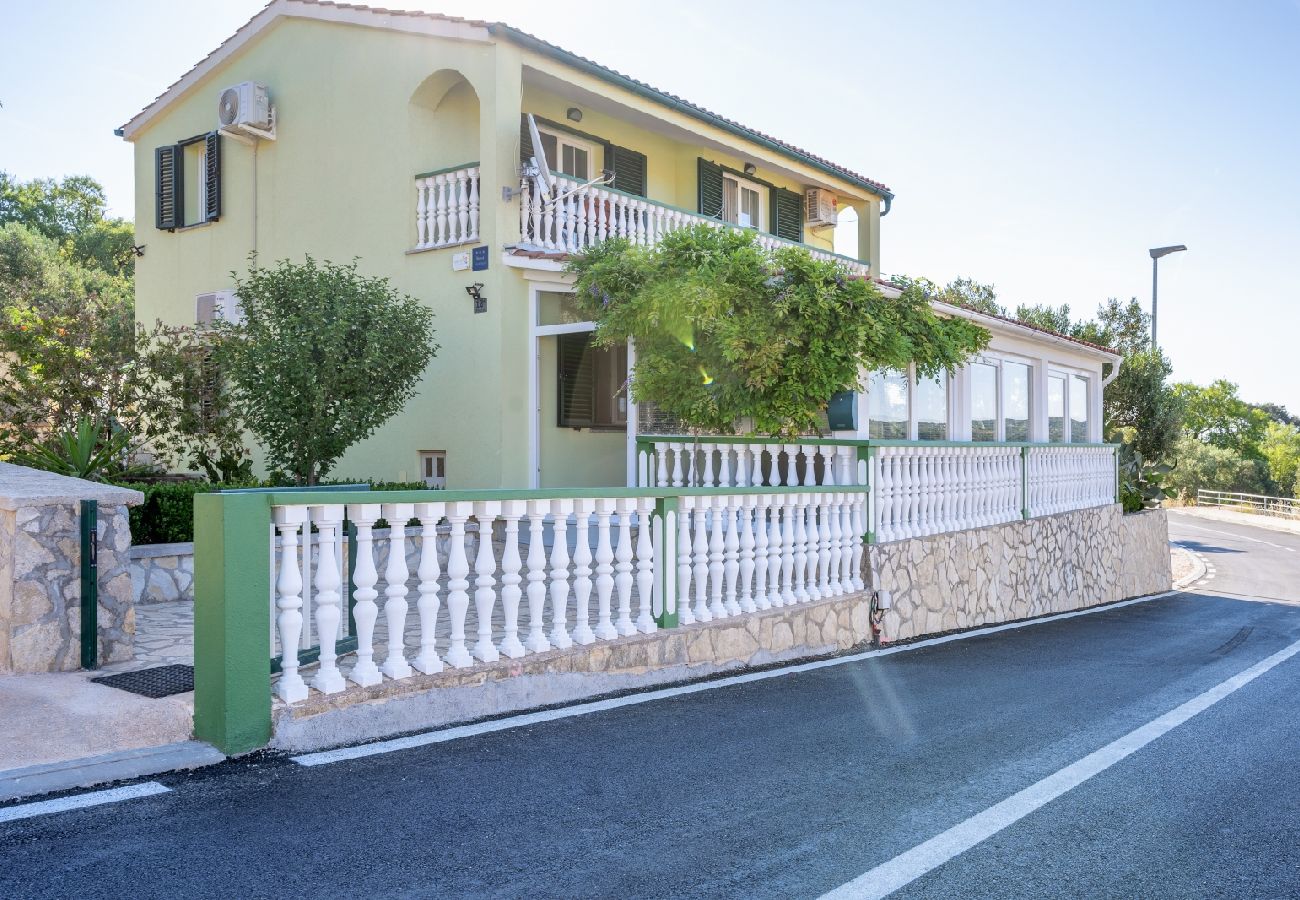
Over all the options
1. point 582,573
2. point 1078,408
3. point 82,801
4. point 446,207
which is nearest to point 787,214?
point 1078,408

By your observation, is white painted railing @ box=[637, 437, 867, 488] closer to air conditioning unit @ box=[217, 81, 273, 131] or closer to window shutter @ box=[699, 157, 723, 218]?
window shutter @ box=[699, 157, 723, 218]

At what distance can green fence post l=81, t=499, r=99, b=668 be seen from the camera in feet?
19.3

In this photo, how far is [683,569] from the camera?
7129mm

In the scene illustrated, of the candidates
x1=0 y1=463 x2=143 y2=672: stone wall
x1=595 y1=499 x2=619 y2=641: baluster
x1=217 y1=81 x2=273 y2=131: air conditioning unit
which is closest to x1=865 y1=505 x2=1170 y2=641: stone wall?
x1=595 y1=499 x2=619 y2=641: baluster

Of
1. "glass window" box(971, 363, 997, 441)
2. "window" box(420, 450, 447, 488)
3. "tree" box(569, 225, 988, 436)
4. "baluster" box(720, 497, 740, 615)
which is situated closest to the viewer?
"baluster" box(720, 497, 740, 615)

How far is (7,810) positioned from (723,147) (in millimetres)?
14521

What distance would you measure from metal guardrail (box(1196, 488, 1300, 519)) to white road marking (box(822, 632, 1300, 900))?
1841 inches

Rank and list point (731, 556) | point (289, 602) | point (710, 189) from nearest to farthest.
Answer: point (289, 602) < point (731, 556) < point (710, 189)

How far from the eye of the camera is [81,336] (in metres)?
11.7

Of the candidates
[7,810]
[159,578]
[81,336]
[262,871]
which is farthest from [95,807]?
[81,336]

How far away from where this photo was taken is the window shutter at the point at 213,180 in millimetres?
15586

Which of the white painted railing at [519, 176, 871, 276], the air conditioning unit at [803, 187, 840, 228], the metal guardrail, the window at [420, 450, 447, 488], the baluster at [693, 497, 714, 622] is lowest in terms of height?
the metal guardrail

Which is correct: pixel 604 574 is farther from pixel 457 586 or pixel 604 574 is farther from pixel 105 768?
pixel 105 768

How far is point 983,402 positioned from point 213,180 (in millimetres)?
12466
